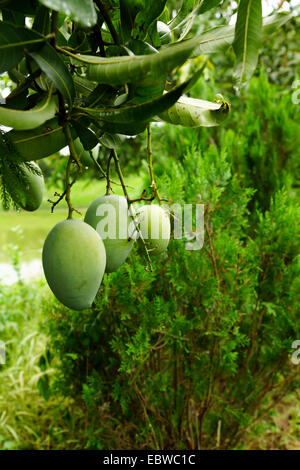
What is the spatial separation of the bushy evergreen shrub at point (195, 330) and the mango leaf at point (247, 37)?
74cm

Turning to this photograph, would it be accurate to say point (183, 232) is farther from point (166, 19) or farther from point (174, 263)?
point (166, 19)

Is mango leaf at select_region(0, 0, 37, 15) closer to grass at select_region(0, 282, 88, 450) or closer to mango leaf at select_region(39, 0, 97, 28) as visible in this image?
mango leaf at select_region(39, 0, 97, 28)

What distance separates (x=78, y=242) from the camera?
41cm

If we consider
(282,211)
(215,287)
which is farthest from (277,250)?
(215,287)

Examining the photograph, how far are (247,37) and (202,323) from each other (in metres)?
0.93

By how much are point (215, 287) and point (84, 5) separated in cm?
95

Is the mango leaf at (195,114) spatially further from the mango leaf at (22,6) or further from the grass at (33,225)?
the grass at (33,225)

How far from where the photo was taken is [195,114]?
431 millimetres

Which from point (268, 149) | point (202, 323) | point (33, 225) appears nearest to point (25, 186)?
point (202, 323)

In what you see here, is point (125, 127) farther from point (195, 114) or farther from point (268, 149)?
point (268, 149)

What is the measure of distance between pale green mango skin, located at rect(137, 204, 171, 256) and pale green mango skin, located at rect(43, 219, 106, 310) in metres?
0.15

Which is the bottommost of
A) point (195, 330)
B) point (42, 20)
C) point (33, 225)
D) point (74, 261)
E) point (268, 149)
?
point (195, 330)

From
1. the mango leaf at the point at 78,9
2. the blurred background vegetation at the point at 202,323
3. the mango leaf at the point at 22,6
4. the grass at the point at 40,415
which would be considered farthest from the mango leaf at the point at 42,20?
the grass at the point at 40,415

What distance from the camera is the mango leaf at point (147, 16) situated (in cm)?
40
